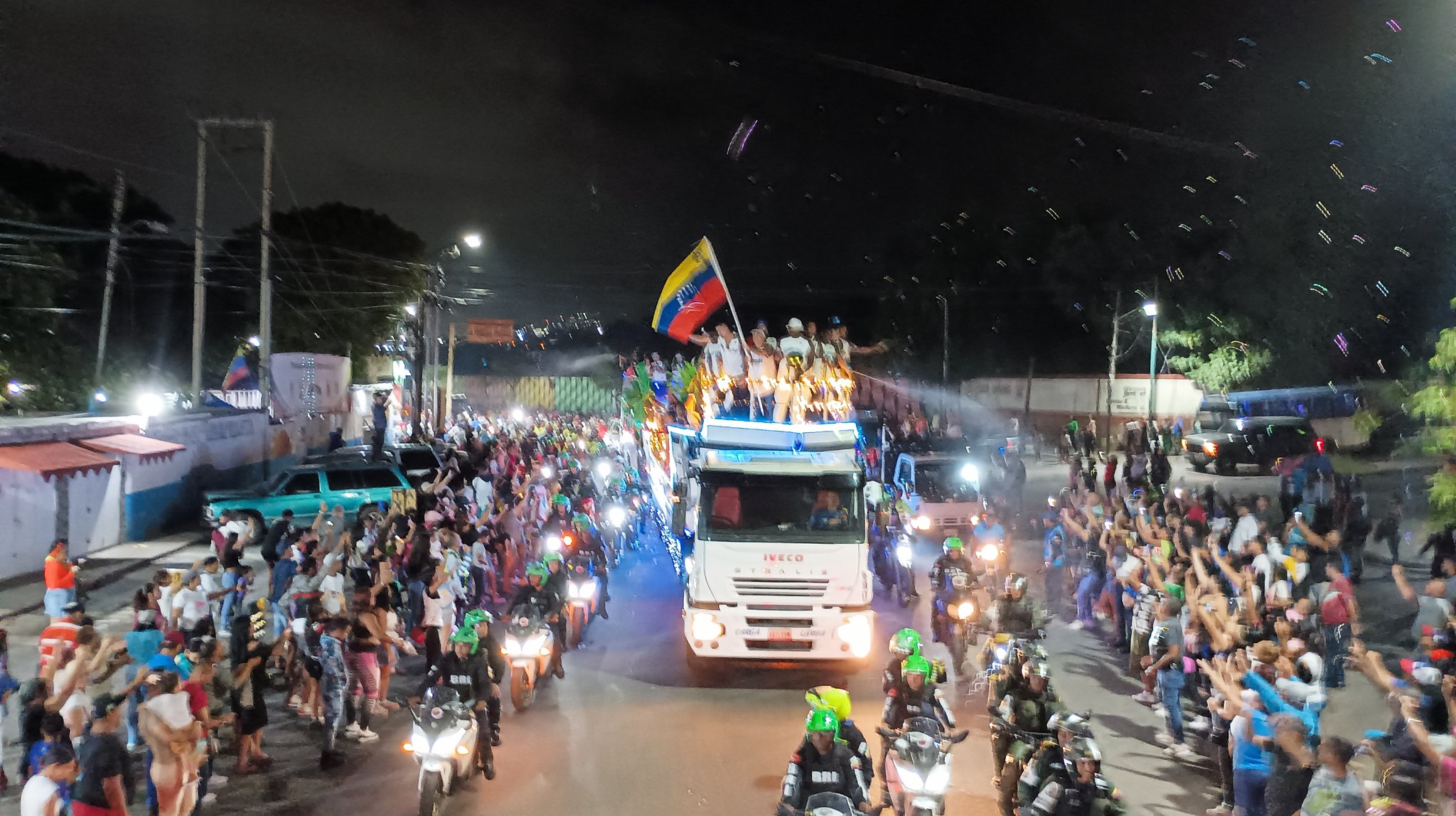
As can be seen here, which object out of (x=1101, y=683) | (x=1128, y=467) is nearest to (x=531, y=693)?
(x=1101, y=683)

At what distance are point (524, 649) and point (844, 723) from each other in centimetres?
448

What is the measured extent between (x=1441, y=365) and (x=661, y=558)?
513 inches

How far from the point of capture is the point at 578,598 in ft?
40.7

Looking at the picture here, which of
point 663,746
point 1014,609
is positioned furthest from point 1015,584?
point 663,746

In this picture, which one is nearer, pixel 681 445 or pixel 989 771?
pixel 989 771

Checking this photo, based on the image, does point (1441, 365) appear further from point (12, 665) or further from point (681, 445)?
point (12, 665)

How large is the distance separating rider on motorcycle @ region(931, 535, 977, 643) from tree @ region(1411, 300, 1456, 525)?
4.53 metres

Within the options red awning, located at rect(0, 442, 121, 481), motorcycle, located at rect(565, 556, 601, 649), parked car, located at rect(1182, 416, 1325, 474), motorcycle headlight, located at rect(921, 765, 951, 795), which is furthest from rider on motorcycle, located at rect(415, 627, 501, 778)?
parked car, located at rect(1182, 416, 1325, 474)

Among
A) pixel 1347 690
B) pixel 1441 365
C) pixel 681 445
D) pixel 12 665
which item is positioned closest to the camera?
pixel 1441 365

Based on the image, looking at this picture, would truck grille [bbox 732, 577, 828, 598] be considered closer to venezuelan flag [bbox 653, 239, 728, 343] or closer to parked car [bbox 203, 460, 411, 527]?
venezuelan flag [bbox 653, 239, 728, 343]

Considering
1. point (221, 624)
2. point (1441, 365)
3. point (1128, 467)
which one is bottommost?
point (221, 624)

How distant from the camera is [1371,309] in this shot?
23.2 m

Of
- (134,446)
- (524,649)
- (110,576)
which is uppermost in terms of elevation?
(134,446)

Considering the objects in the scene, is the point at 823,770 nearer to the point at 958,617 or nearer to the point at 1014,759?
the point at 1014,759
